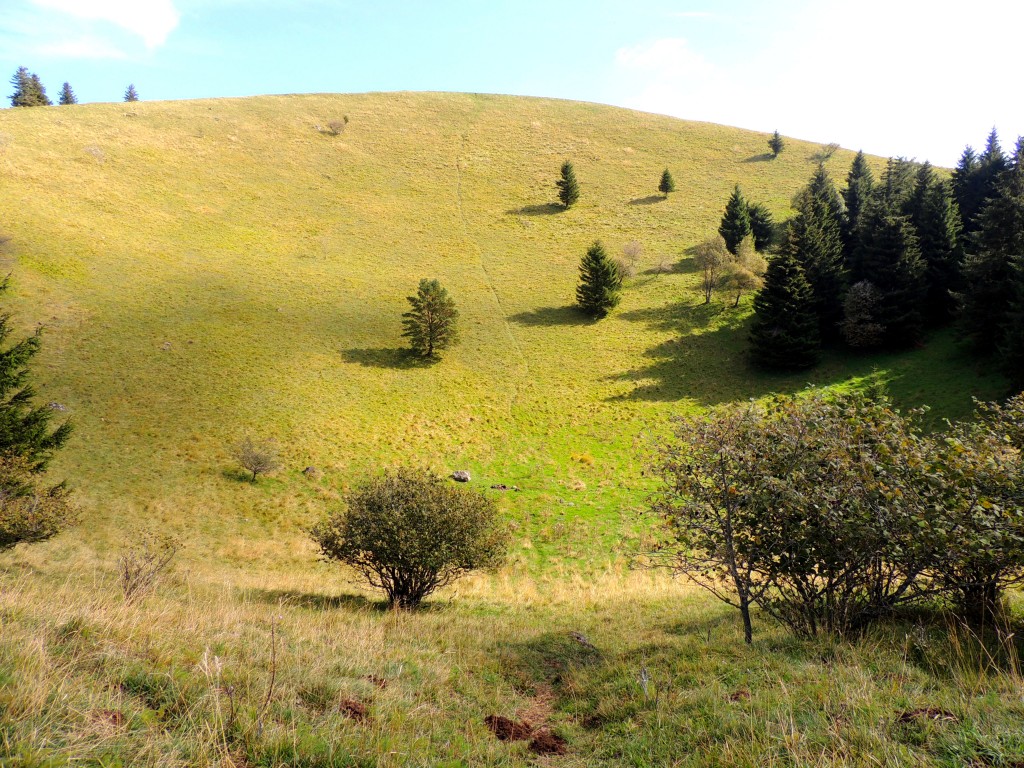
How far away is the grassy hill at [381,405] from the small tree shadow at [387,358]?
39 centimetres

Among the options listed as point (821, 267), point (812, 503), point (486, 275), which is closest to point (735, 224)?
point (821, 267)

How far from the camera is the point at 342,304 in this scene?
163ft

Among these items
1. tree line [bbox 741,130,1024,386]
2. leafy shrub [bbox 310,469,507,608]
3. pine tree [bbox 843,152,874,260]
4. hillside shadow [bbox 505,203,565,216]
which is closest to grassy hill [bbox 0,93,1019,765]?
hillside shadow [bbox 505,203,565,216]

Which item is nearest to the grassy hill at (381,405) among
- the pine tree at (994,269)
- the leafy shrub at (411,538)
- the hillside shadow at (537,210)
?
the hillside shadow at (537,210)

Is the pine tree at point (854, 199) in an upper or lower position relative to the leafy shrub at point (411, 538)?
upper

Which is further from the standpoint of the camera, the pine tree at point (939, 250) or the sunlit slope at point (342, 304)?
the pine tree at point (939, 250)

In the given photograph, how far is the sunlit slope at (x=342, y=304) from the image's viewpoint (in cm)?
3055

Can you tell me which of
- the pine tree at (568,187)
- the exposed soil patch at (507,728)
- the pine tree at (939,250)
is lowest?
the exposed soil patch at (507,728)

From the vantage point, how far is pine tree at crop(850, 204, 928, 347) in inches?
1571

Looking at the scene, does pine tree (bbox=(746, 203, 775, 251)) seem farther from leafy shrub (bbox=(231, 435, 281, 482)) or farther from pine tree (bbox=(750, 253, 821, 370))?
leafy shrub (bbox=(231, 435, 281, 482))

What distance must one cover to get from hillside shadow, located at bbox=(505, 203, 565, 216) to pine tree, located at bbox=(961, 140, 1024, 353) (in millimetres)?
49364

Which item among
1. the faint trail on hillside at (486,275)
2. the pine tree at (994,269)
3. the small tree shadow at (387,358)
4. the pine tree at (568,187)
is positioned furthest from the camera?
the pine tree at (568,187)

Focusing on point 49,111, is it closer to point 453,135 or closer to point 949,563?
point 453,135

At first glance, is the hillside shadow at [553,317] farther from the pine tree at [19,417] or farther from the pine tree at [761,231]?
the pine tree at [19,417]
